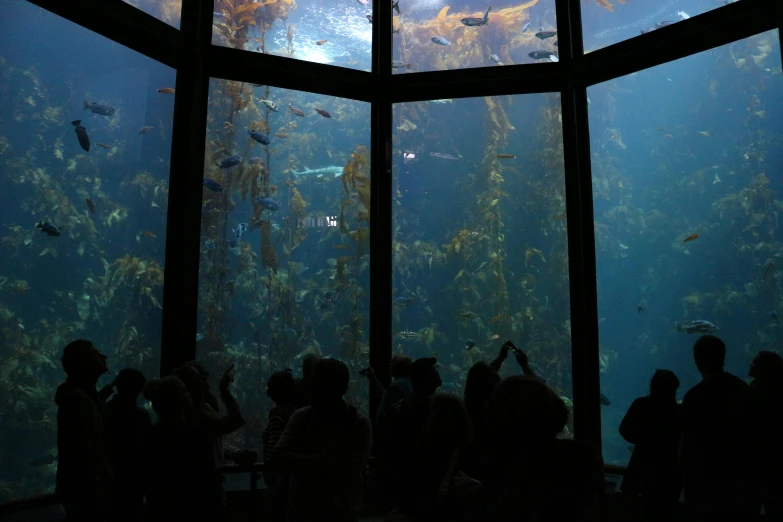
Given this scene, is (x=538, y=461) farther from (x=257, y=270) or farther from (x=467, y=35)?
(x=467, y=35)

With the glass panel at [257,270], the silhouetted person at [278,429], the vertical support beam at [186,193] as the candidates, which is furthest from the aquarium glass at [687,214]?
the silhouetted person at [278,429]

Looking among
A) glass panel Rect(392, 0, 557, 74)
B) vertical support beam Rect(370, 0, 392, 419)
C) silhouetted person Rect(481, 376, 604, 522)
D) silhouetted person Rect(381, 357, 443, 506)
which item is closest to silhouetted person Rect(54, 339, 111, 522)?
silhouetted person Rect(381, 357, 443, 506)

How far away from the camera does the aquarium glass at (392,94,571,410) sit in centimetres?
1148

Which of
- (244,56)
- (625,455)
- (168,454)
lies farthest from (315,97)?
(168,454)

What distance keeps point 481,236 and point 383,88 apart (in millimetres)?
7374

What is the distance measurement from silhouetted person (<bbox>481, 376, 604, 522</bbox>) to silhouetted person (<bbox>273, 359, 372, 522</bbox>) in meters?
0.55

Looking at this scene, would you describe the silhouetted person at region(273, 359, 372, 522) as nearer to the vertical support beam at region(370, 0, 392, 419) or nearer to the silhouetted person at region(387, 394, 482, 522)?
the silhouetted person at region(387, 394, 482, 522)

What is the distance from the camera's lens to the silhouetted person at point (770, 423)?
6.74ft

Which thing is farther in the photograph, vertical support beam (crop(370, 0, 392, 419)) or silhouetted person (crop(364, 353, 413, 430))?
vertical support beam (crop(370, 0, 392, 419))

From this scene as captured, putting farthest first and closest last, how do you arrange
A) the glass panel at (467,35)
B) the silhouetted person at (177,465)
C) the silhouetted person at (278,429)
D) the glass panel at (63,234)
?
1. the glass panel at (467,35)
2. the glass panel at (63,234)
3. the silhouetted person at (278,429)
4. the silhouetted person at (177,465)

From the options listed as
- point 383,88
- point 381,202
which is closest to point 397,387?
point 381,202

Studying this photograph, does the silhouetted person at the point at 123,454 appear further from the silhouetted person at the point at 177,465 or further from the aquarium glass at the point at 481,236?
the aquarium glass at the point at 481,236

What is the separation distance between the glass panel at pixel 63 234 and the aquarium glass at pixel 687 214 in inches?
506

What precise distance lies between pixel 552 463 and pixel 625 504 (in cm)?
284
